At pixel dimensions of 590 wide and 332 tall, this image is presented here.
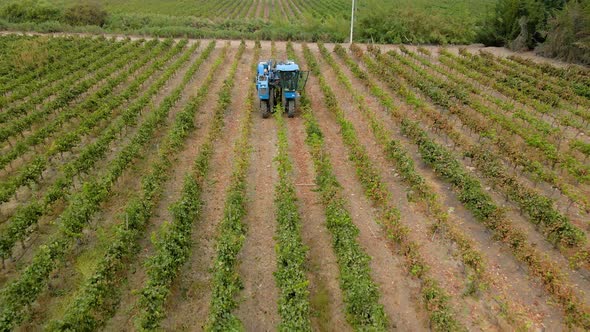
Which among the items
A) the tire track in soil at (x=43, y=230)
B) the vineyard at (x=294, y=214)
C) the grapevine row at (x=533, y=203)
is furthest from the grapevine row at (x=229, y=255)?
the grapevine row at (x=533, y=203)

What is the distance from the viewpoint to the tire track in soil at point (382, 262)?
8.33 meters

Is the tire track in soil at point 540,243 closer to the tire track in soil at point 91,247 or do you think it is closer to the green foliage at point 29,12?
the tire track in soil at point 91,247

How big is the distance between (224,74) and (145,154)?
35.6 feet

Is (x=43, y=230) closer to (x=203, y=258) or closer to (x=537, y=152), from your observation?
(x=203, y=258)

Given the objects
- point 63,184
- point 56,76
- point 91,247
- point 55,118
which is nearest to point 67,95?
point 55,118

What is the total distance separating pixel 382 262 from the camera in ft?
31.9

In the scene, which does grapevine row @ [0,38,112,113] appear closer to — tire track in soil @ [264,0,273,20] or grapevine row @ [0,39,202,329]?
grapevine row @ [0,39,202,329]

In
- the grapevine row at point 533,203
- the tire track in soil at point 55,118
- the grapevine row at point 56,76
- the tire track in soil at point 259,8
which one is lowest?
the grapevine row at point 533,203

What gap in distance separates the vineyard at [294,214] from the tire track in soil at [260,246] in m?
0.05

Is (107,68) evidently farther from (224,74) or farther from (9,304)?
(9,304)

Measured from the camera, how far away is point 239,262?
9562 mm

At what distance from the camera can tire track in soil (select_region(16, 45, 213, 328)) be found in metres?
8.39

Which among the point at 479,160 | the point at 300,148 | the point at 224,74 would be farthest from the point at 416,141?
the point at 224,74

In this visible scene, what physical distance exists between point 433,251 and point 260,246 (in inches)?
160
